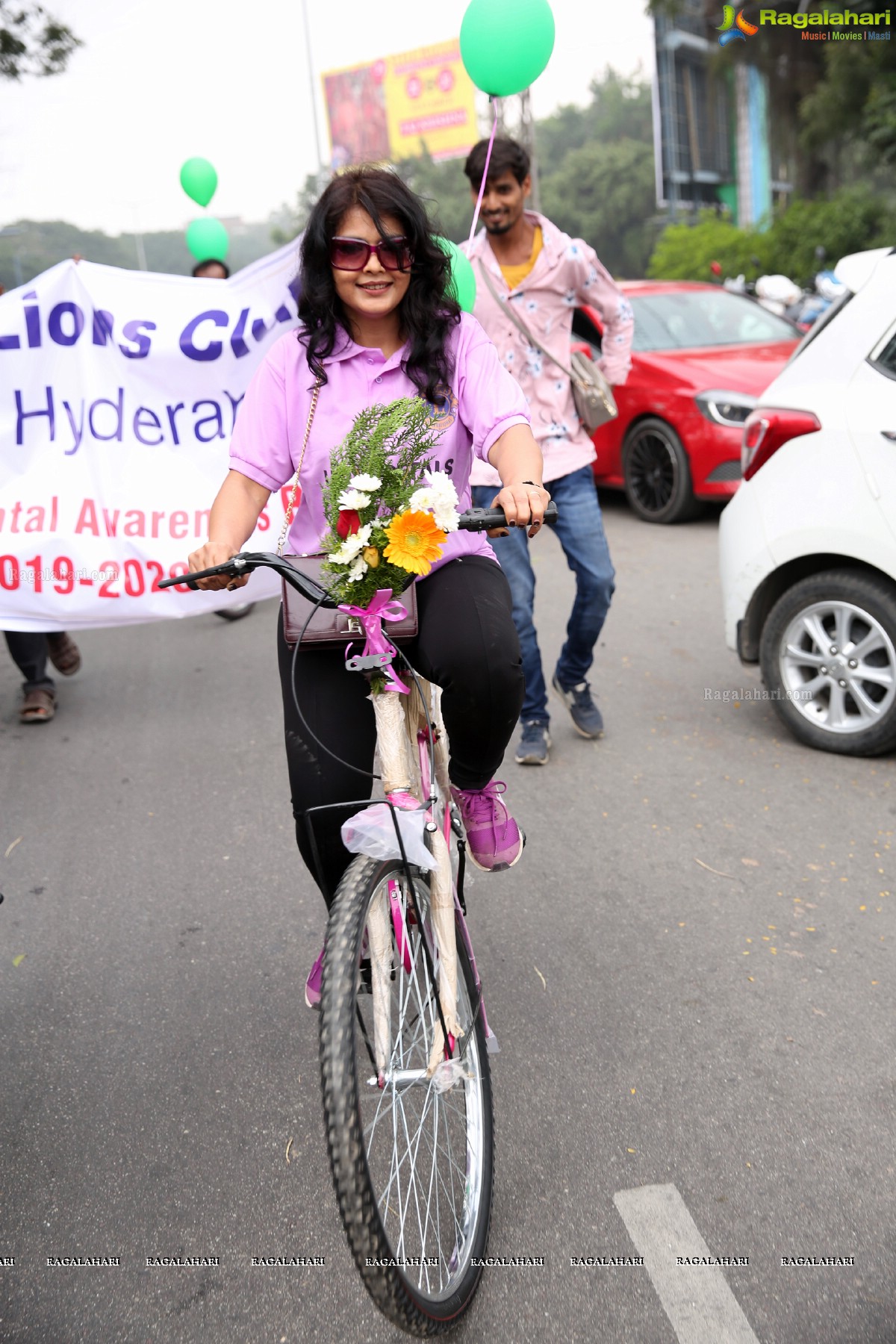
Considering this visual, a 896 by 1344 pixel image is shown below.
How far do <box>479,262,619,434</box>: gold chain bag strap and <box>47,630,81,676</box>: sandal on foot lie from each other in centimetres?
296

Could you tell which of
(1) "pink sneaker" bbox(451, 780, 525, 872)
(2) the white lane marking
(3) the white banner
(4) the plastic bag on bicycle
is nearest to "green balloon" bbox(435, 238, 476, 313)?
(3) the white banner

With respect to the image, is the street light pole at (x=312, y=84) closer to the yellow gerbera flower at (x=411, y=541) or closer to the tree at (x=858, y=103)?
the tree at (x=858, y=103)

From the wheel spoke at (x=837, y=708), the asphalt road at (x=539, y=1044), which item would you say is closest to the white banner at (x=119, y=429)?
the asphalt road at (x=539, y=1044)

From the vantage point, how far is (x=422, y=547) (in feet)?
6.84

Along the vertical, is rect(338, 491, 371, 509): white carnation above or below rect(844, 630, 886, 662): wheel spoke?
above

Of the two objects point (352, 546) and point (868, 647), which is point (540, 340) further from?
point (352, 546)

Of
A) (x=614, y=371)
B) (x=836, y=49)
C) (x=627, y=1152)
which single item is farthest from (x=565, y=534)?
(x=836, y=49)

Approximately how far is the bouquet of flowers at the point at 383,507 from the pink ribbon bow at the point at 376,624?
0.01m

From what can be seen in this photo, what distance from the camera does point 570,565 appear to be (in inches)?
194

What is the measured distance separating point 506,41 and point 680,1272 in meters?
4.09

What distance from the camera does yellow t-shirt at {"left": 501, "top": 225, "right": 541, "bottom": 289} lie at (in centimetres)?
470

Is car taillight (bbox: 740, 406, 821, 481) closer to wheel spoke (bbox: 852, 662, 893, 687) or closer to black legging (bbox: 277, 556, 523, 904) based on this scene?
wheel spoke (bbox: 852, 662, 893, 687)

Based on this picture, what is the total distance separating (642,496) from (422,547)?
7.54 metres

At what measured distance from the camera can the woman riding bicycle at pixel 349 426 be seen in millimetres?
2463
